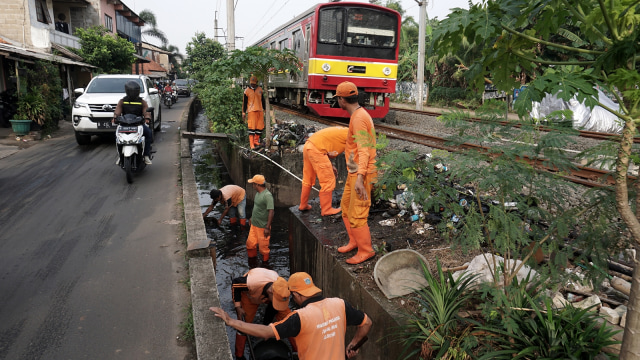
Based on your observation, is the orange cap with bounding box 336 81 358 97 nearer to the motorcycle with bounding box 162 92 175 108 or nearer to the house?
the house

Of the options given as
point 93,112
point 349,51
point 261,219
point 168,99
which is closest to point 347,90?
point 261,219

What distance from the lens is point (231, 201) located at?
7.52 m

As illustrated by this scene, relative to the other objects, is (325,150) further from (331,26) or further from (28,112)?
(28,112)

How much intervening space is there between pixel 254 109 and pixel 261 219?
4.17 m

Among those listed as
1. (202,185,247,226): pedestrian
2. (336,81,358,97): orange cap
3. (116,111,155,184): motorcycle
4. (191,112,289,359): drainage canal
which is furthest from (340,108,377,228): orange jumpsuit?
(116,111,155,184): motorcycle

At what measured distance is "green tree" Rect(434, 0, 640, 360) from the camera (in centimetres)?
198

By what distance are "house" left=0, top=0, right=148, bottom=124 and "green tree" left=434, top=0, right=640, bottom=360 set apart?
1343 cm

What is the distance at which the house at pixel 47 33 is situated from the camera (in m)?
14.6

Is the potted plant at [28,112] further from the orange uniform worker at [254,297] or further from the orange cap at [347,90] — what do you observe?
the orange cap at [347,90]

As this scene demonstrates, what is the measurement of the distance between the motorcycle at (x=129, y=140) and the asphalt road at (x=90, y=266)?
0.35 m

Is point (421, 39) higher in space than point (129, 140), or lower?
higher

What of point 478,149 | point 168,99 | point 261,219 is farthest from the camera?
point 168,99

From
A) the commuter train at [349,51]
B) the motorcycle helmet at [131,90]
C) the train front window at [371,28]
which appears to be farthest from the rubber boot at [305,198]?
the train front window at [371,28]

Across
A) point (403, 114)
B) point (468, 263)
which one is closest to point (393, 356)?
point (468, 263)
